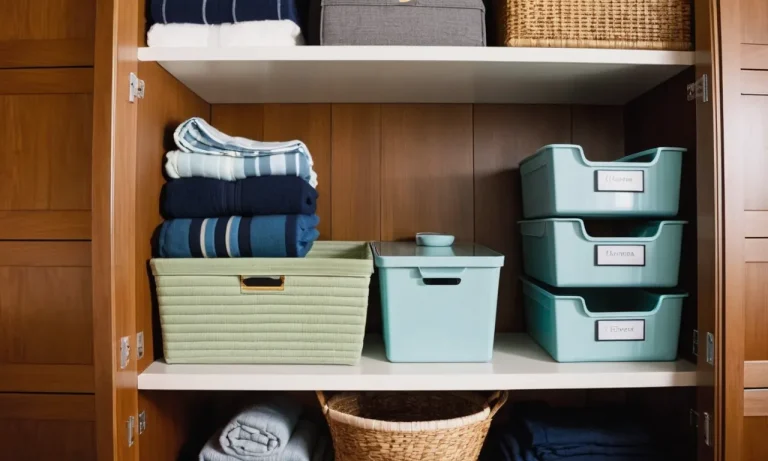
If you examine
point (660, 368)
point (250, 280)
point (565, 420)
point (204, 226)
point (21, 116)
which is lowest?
point (565, 420)

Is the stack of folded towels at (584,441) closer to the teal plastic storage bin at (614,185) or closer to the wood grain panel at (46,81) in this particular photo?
the teal plastic storage bin at (614,185)

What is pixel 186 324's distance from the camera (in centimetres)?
95

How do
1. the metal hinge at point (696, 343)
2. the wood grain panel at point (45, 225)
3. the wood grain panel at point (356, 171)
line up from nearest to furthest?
the wood grain panel at point (45, 225)
the metal hinge at point (696, 343)
the wood grain panel at point (356, 171)

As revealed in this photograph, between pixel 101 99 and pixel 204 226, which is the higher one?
pixel 101 99

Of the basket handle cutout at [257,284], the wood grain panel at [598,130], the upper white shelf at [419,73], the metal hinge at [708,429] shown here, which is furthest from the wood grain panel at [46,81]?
the metal hinge at [708,429]

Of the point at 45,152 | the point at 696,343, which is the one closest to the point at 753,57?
the point at 696,343

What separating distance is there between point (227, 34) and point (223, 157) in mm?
226

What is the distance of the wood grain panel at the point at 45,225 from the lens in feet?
2.74

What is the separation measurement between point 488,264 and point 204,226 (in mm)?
531

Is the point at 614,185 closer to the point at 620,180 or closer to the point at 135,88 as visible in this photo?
the point at 620,180

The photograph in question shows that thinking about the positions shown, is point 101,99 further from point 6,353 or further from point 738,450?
point 738,450

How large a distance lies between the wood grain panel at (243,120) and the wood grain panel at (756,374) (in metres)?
1.11

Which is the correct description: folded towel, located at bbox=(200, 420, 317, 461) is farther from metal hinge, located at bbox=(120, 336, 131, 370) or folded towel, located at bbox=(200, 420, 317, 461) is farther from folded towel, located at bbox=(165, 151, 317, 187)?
folded towel, located at bbox=(165, 151, 317, 187)

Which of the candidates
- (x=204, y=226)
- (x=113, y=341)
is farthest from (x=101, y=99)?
(x=113, y=341)
